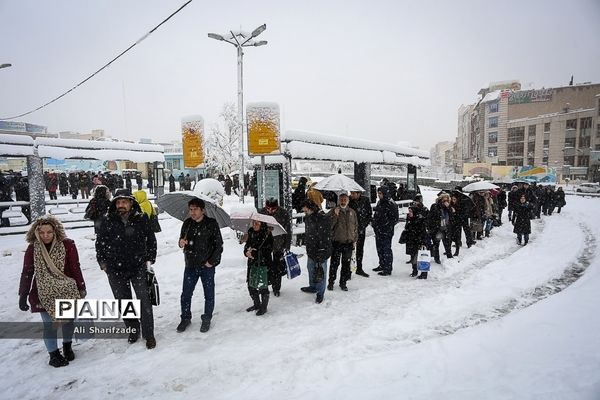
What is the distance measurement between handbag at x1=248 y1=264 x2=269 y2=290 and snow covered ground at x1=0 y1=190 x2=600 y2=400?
510 mm

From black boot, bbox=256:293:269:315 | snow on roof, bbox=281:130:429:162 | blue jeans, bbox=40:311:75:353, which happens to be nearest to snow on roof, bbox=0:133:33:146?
snow on roof, bbox=281:130:429:162

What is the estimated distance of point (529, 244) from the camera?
391 inches

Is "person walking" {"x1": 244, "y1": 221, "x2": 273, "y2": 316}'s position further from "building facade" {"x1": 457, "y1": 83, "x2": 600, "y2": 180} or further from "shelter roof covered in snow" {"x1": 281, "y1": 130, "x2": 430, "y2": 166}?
"building facade" {"x1": 457, "y1": 83, "x2": 600, "y2": 180}

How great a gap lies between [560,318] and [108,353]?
5827mm

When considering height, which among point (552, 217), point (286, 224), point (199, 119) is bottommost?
point (552, 217)

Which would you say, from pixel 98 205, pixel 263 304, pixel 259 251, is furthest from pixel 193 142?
pixel 263 304

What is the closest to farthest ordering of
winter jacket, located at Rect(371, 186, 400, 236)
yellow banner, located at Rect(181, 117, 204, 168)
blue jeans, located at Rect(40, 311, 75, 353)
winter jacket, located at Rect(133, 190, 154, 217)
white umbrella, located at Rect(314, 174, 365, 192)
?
1. blue jeans, located at Rect(40, 311, 75, 353)
2. winter jacket, located at Rect(133, 190, 154, 217)
3. white umbrella, located at Rect(314, 174, 365, 192)
4. winter jacket, located at Rect(371, 186, 400, 236)
5. yellow banner, located at Rect(181, 117, 204, 168)

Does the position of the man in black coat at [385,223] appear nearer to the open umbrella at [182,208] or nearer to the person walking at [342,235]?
the person walking at [342,235]

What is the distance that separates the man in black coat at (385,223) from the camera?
269 inches

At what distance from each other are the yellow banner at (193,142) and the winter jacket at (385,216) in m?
5.70

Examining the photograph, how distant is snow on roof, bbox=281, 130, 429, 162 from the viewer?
8.22 metres

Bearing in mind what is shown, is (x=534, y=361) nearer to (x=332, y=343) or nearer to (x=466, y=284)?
(x=332, y=343)

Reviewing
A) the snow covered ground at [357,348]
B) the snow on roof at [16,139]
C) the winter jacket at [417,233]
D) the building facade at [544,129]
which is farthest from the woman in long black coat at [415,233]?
the building facade at [544,129]

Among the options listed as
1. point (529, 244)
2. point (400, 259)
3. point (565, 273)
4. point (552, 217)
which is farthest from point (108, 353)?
point (552, 217)
